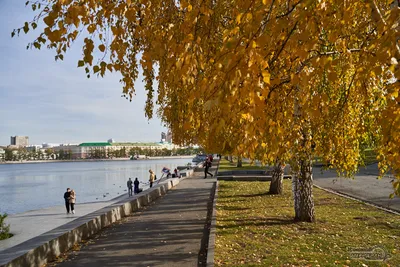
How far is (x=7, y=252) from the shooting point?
283 inches

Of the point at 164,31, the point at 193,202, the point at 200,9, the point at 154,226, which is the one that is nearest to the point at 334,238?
the point at 154,226

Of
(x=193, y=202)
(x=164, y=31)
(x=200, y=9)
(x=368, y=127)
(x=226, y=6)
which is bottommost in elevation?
(x=193, y=202)

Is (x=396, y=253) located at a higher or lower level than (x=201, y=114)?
lower

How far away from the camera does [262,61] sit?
122 inches

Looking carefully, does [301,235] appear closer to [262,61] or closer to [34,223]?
[262,61]

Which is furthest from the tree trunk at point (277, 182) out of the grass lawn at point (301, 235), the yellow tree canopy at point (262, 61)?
the yellow tree canopy at point (262, 61)

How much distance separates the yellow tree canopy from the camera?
312 cm

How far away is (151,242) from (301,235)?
3785mm

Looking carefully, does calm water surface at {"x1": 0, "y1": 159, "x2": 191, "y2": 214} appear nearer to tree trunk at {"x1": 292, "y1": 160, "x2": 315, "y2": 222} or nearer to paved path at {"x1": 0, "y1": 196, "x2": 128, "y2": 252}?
paved path at {"x1": 0, "y1": 196, "x2": 128, "y2": 252}

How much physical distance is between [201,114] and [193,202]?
34.1 ft

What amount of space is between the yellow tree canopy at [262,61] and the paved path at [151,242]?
10.1ft

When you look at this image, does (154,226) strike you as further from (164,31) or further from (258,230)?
(164,31)

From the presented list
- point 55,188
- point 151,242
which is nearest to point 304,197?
point 151,242

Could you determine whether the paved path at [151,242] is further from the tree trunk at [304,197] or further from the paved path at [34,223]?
the paved path at [34,223]
